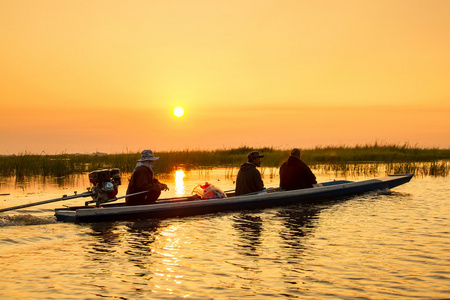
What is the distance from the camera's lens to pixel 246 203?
11.8 m

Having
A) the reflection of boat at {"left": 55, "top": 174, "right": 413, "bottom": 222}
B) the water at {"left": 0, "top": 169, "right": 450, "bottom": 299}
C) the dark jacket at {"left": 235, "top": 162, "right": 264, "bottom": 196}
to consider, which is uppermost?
the dark jacket at {"left": 235, "top": 162, "right": 264, "bottom": 196}

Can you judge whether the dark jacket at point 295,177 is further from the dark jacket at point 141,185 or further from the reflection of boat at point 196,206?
the dark jacket at point 141,185

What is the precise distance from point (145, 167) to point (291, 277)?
5.46 metres

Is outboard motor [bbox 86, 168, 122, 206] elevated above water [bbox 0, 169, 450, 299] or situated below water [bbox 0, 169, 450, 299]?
above

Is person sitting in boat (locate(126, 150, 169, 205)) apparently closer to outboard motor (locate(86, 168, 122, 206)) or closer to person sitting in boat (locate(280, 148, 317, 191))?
outboard motor (locate(86, 168, 122, 206))

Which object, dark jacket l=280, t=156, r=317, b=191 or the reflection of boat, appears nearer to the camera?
the reflection of boat

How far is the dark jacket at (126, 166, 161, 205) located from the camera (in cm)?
1057

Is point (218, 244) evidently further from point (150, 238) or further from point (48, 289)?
point (48, 289)

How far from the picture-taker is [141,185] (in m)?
10.6

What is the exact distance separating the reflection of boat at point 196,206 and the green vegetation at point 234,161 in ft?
33.9

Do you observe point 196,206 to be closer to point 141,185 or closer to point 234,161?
point 141,185

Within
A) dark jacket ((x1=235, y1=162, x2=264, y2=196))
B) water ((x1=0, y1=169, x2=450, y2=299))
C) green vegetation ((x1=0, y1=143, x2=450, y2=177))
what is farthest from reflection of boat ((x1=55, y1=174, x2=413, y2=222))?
green vegetation ((x1=0, y1=143, x2=450, y2=177))

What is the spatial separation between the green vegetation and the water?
12202 mm

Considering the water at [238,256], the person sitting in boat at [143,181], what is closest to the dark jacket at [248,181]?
the water at [238,256]
